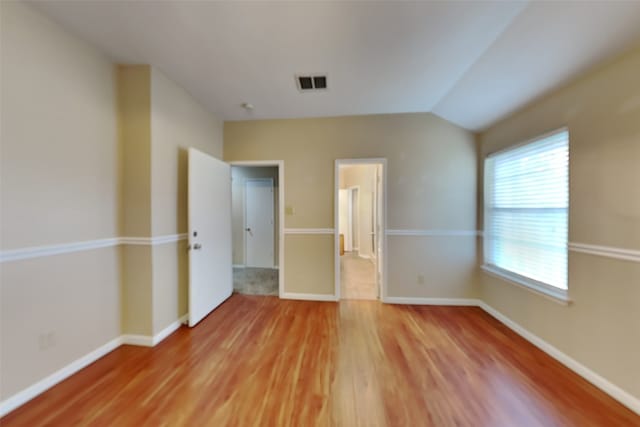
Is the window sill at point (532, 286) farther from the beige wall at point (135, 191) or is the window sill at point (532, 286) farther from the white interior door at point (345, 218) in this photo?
the white interior door at point (345, 218)

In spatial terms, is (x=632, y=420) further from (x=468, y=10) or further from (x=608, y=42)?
(x=468, y=10)

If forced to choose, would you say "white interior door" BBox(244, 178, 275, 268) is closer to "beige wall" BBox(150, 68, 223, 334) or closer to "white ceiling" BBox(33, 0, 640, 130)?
"beige wall" BBox(150, 68, 223, 334)

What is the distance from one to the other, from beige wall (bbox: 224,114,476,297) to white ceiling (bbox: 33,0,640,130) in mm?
601

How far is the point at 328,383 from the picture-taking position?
1703mm

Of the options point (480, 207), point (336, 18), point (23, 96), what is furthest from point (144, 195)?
point (480, 207)

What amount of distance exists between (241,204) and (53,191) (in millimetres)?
3396

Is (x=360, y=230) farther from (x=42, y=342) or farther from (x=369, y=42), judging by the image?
(x=42, y=342)

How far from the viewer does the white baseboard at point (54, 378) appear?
144 cm

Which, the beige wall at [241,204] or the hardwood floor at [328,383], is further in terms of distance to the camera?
the beige wall at [241,204]

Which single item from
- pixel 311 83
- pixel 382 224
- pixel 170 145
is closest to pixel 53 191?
pixel 170 145

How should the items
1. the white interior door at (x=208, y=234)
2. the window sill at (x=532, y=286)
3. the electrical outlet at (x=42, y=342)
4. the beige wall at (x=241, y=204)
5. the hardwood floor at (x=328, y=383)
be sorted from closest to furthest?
1. the hardwood floor at (x=328, y=383)
2. the electrical outlet at (x=42, y=342)
3. the window sill at (x=532, y=286)
4. the white interior door at (x=208, y=234)
5. the beige wall at (x=241, y=204)

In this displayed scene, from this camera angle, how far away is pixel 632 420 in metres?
1.41

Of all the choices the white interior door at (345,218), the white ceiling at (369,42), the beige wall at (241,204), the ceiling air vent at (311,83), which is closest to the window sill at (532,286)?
the white ceiling at (369,42)

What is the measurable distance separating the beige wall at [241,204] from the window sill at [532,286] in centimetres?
366
